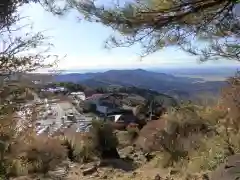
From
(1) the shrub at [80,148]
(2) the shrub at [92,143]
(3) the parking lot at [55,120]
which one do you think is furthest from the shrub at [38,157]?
(2) the shrub at [92,143]

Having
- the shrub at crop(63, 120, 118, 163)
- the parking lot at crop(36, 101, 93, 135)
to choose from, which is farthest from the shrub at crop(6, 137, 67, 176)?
the shrub at crop(63, 120, 118, 163)

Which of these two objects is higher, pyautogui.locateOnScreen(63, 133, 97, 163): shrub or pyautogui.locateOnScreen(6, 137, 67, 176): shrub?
pyautogui.locateOnScreen(6, 137, 67, 176): shrub

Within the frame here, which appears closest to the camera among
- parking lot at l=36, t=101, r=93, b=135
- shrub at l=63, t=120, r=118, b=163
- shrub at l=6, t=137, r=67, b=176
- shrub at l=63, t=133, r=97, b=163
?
parking lot at l=36, t=101, r=93, b=135

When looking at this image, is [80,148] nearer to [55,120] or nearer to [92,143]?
[92,143]

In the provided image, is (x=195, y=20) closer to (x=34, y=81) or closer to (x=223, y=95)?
(x=34, y=81)

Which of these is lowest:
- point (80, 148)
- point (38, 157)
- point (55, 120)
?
point (55, 120)

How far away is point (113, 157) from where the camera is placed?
15242 millimetres

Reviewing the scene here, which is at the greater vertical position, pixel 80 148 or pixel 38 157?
pixel 38 157

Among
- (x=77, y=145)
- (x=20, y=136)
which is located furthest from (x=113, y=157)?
(x=20, y=136)

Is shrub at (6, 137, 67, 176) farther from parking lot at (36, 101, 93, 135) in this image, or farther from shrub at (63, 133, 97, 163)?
shrub at (63, 133, 97, 163)

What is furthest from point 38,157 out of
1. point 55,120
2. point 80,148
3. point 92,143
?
point 55,120

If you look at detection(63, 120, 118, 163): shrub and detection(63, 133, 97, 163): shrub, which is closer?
detection(63, 133, 97, 163): shrub

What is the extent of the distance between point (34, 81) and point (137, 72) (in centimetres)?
7709

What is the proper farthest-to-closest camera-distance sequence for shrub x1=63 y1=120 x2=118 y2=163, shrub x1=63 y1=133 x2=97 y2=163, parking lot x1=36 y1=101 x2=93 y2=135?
1. shrub x1=63 y1=120 x2=118 y2=163
2. shrub x1=63 y1=133 x2=97 y2=163
3. parking lot x1=36 y1=101 x2=93 y2=135
